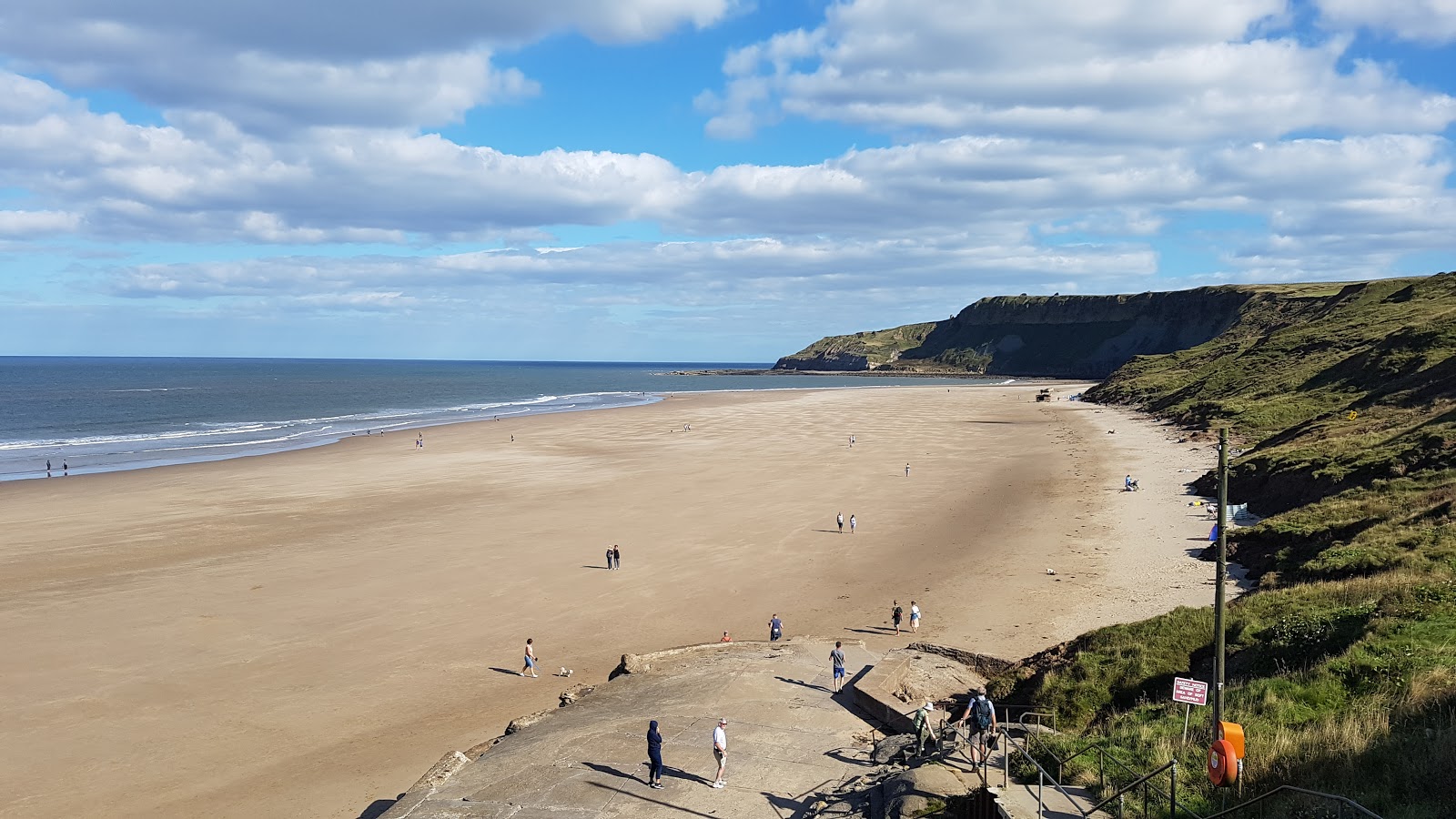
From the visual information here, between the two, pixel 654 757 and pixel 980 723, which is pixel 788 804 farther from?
pixel 980 723

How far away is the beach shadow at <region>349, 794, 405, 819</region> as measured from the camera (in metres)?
13.9

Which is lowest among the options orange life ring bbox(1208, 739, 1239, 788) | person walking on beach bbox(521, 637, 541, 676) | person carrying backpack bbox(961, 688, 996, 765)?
person walking on beach bbox(521, 637, 541, 676)

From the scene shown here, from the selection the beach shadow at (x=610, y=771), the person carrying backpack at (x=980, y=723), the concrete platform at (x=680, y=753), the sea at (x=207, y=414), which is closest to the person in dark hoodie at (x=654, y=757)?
the concrete platform at (x=680, y=753)

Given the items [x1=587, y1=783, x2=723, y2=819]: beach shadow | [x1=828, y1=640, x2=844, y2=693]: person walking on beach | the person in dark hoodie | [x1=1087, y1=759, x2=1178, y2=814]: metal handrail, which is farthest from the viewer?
[x1=828, y1=640, x2=844, y2=693]: person walking on beach

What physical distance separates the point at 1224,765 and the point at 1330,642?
577cm

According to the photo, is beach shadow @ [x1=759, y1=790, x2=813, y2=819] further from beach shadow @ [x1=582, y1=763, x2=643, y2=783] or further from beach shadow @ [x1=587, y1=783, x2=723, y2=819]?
beach shadow @ [x1=582, y1=763, x2=643, y2=783]

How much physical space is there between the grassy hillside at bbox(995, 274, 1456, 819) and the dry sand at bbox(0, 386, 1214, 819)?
354 cm

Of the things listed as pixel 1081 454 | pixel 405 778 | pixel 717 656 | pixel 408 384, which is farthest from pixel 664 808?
pixel 408 384

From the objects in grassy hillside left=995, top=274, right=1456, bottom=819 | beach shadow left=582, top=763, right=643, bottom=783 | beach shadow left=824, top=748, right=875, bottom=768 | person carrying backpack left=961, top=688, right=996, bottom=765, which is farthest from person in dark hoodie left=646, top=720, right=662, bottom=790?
grassy hillside left=995, top=274, right=1456, bottom=819

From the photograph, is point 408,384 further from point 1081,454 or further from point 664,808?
point 664,808

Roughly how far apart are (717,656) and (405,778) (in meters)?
7.08

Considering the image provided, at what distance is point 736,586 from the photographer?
2683 cm

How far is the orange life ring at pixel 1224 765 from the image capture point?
907 centimetres

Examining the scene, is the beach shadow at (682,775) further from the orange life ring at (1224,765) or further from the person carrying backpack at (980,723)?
the orange life ring at (1224,765)
